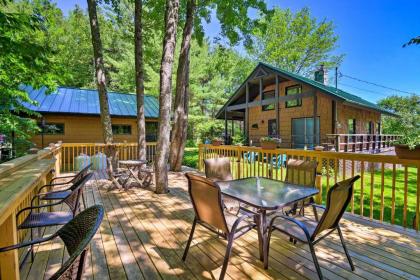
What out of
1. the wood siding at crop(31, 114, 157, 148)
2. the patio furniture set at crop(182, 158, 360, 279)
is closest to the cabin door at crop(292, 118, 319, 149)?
the wood siding at crop(31, 114, 157, 148)

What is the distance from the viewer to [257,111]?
15102 mm

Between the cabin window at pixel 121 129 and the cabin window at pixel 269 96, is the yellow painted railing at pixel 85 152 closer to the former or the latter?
the cabin window at pixel 121 129

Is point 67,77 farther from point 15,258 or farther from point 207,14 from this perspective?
point 207,14

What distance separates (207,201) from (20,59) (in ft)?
13.7

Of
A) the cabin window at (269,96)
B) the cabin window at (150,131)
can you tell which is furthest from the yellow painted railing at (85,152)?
the cabin window at (269,96)

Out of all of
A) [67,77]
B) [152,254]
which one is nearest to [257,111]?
[67,77]

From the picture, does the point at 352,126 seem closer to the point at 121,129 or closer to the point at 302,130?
the point at 302,130

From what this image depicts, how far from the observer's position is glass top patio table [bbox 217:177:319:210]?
7.04 ft

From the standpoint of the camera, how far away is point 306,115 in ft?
41.0

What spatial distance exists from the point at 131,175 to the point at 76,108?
281 inches

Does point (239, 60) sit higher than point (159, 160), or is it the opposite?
point (239, 60)

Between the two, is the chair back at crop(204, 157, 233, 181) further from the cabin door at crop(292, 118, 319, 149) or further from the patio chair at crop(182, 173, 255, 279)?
the cabin door at crop(292, 118, 319, 149)

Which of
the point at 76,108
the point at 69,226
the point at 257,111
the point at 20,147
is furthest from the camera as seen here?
the point at 257,111

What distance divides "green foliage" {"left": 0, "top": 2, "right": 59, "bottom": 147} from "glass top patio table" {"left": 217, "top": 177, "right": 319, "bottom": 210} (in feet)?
12.5
